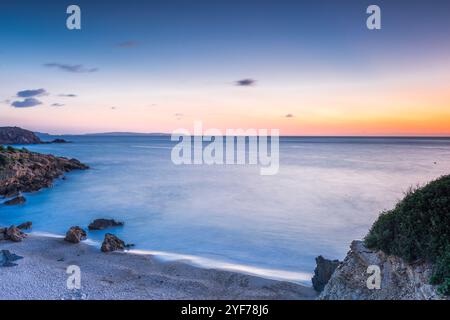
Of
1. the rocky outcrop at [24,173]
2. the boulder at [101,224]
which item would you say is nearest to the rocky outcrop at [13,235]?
the boulder at [101,224]

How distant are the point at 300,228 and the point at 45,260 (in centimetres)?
1309

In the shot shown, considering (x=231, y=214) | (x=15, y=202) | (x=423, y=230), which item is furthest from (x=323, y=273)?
(x=15, y=202)

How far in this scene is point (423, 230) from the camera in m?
6.54

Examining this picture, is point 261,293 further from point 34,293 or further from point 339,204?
point 339,204

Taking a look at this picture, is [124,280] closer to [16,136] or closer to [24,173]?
[24,173]

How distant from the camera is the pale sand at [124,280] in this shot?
31.7 ft

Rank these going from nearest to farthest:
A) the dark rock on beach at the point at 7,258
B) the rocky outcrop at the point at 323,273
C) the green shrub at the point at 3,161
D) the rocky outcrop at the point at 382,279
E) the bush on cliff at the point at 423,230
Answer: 1. the bush on cliff at the point at 423,230
2. the rocky outcrop at the point at 382,279
3. the rocky outcrop at the point at 323,273
4. the dark rock on beach at the point at 7,258
5. the green shrub at the point at 3,161

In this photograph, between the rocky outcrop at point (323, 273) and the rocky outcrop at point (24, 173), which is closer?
the rocky outcrop at point (323, 273)

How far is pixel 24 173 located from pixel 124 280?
26.2 meters

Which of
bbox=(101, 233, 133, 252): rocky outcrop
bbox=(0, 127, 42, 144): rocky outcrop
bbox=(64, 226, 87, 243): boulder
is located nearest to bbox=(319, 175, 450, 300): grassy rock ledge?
bbox=(101, 233, 133, 252): rocky outcrop

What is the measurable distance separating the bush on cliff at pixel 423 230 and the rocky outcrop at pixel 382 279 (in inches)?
6.9

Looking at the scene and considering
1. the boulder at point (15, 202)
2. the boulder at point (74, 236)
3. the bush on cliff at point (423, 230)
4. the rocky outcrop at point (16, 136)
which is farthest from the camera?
the rocky outcrop at point (16, 136)

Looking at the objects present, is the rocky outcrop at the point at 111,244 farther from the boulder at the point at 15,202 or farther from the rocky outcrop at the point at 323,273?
the boulder at the point at 15,202

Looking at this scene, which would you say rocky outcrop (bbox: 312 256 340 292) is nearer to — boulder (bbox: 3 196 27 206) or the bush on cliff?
the bush on cliff
